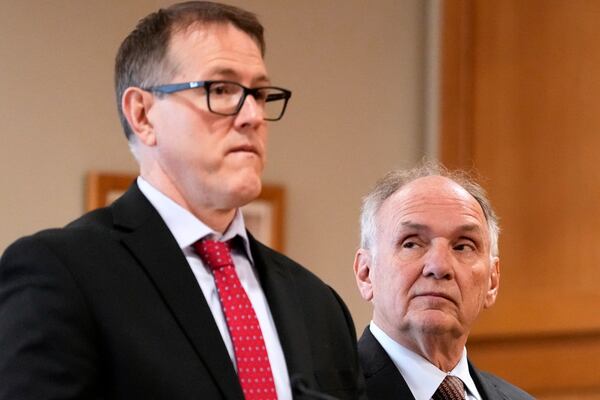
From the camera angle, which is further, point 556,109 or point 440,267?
point 556,109

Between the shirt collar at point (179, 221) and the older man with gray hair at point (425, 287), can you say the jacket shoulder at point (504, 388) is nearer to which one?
the older man with gray hair at point (425, 287)

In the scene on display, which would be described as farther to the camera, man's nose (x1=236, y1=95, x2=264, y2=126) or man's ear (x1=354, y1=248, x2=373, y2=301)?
man's ear (x1=354, y1=248, x2=373, y2=301)

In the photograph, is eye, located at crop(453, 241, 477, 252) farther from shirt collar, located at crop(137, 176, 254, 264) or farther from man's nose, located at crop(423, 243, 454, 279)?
shirt collar, located at crop(137, 176, 254, 264)

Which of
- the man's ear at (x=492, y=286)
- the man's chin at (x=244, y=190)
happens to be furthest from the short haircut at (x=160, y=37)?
the man's ear at (x=492, y=286)

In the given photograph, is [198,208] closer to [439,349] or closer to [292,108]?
[439,349]

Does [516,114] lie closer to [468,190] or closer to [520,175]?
[520,175]

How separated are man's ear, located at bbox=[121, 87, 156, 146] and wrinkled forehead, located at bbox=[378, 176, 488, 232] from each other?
1057 millimetres

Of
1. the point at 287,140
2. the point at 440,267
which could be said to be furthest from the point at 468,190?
the point at 287,140

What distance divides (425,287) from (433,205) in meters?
0.24

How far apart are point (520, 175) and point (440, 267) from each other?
2615 millimetres

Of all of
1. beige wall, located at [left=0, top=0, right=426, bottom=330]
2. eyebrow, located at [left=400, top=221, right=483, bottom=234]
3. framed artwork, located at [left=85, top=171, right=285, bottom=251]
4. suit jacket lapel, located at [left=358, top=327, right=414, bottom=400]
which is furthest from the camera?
framed artwork, located at [left=85, top=171, right=285, bottom=251]

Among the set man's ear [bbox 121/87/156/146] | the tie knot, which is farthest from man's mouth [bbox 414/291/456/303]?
man's ear [bbox 121/87/156/146]

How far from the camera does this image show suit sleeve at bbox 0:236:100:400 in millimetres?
1774

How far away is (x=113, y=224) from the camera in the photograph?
2.05 m
